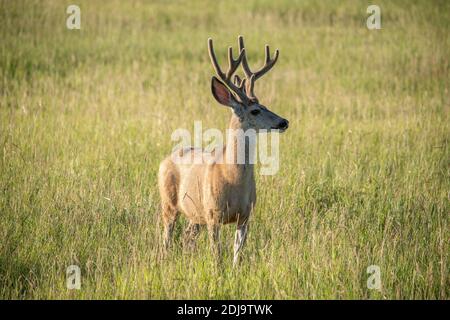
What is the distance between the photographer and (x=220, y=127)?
9.73m

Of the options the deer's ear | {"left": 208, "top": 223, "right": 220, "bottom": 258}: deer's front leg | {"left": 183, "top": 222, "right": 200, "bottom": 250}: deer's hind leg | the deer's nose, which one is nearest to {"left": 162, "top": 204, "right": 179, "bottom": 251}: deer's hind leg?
{"left": 183, "top": 222, "right": 200, "bottom": 250}: deer's hind leg

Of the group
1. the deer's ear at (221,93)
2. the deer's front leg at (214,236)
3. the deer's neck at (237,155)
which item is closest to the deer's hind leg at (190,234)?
the deer's front leg at (214,236)

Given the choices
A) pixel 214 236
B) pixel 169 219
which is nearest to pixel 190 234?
pixel 169 219

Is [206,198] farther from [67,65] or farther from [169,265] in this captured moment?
[67,65]

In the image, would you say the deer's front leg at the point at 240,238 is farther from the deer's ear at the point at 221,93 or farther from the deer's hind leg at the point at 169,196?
the deer's ear at the point at 221,93

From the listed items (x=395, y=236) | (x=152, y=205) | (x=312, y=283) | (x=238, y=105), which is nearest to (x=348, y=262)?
(x=312, y=283)

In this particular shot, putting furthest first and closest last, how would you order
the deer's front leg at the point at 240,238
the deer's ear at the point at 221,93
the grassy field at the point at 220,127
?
the deer's ear at the point at 221,93 < the deer's front leg at the point at 240,238 < the grassy field at the point at 220,127

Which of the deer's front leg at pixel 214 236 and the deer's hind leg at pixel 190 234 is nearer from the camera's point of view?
the deer's front leg at pixel 214 236

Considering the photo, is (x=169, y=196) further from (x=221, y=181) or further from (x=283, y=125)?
(x=283, y=125)

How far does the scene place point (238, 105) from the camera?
242 inches

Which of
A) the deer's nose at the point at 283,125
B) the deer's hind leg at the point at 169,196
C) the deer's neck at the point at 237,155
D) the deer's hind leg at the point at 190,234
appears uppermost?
the deer's nose at the point at 283,125

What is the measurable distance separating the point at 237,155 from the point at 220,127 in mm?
3827

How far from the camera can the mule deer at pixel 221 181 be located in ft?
19.1

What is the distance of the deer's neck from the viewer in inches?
230
